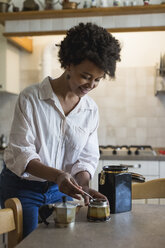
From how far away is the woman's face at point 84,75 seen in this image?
132cm

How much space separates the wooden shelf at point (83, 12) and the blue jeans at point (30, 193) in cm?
194

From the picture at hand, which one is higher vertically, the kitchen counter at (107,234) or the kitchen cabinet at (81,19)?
the kitchen cabinet at (81,19)

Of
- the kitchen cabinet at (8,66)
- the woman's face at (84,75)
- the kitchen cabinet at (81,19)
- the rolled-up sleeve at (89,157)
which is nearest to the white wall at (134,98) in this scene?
the kitchen cabinet at (8,66)

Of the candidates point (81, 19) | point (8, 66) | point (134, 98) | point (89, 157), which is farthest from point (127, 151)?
point (89, 157)

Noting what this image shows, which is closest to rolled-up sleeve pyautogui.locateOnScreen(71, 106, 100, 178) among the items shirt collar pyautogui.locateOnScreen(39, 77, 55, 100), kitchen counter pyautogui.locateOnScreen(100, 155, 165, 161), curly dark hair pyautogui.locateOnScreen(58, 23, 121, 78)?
shirt collar pyautogui.locateOnScreen(39, 77, 55, 100)

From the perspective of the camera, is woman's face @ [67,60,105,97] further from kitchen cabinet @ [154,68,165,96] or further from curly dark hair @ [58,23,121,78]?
kitchen cabinet @ [154,68,165,96]

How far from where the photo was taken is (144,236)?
103 cm

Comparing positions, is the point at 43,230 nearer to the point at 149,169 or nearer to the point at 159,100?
the point at 149,169

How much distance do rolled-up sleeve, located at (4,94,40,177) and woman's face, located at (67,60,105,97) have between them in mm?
219

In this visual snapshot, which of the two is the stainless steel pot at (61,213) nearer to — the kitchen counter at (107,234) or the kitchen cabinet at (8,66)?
the kitchen counter at (107,234)

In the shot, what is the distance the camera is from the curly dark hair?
4.25ft

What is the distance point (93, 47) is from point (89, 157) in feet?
1.72

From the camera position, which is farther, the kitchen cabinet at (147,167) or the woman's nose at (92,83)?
the kitchen cabinet at (147,167)

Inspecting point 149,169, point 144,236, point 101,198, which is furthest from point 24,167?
point 149,169
